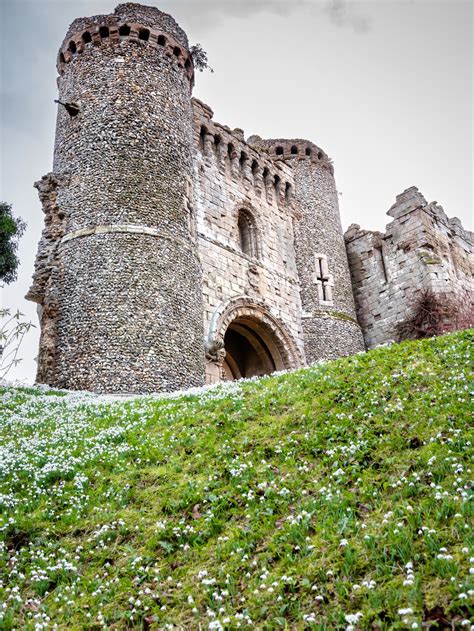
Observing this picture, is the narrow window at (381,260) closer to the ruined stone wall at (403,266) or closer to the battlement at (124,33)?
the ruined stone wall at (403,266)

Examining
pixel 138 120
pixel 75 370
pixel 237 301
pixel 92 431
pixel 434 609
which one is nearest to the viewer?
pixel 434 609

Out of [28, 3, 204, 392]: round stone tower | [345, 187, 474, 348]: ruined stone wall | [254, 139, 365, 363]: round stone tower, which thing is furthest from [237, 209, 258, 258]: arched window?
[345, 187, 474, 348]: ruined stone wall

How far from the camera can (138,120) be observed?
55.6 ft

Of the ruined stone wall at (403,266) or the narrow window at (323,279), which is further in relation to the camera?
the narrow window at (323,279)

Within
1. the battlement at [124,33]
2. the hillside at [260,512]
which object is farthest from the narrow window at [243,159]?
the hillside at [260,512]

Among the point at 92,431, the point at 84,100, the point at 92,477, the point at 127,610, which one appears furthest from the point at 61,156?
the point at 127,610

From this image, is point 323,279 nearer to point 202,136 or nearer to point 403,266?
point 403,266

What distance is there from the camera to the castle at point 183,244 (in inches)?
571

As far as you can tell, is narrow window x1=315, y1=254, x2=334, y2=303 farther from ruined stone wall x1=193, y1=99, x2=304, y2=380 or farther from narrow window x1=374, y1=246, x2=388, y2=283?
narrow window x1=374, y1=246, x2=388, y2=283

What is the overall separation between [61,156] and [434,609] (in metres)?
16.2

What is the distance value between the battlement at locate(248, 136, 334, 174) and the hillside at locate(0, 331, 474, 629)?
18660 mm

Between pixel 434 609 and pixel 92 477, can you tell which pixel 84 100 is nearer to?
pixel 92 477

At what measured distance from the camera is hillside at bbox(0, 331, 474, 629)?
438 centimetres

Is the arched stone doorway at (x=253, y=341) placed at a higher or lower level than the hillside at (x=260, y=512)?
higher
